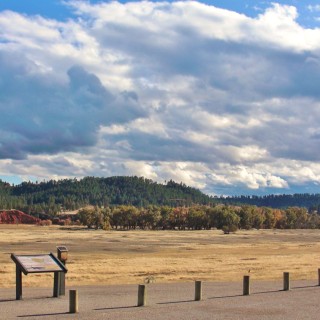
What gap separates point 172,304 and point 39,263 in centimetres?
529

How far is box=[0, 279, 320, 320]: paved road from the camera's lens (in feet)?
60.7

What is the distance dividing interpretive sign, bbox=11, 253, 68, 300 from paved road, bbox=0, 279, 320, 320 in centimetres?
56

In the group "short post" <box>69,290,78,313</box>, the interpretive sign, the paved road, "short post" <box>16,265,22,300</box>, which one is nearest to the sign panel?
the interpretive sign

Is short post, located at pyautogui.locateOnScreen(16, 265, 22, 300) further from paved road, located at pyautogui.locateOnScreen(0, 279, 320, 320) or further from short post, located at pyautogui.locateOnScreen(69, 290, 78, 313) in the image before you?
short post, located at pyautogui.locateOnScreen(69, 290, 78, 313)

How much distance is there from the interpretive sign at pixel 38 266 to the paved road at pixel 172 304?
561 mm

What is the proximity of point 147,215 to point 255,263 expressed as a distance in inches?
5746

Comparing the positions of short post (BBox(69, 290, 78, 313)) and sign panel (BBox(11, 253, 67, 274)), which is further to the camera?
sign panel (BBox(11, 253, 67, 274))

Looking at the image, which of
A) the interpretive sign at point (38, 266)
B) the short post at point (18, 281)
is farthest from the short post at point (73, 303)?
the short post at point (18, 281)

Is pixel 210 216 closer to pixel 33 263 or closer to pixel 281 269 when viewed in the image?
pixel 281 269

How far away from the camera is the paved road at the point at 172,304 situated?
18500mm

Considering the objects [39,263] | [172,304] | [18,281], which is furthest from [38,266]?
[172,304]

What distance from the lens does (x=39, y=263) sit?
2180cm

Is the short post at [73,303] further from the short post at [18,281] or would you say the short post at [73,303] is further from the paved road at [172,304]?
the short post at [18,281]

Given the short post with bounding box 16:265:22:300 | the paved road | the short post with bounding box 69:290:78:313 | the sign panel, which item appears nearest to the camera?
the paved road
